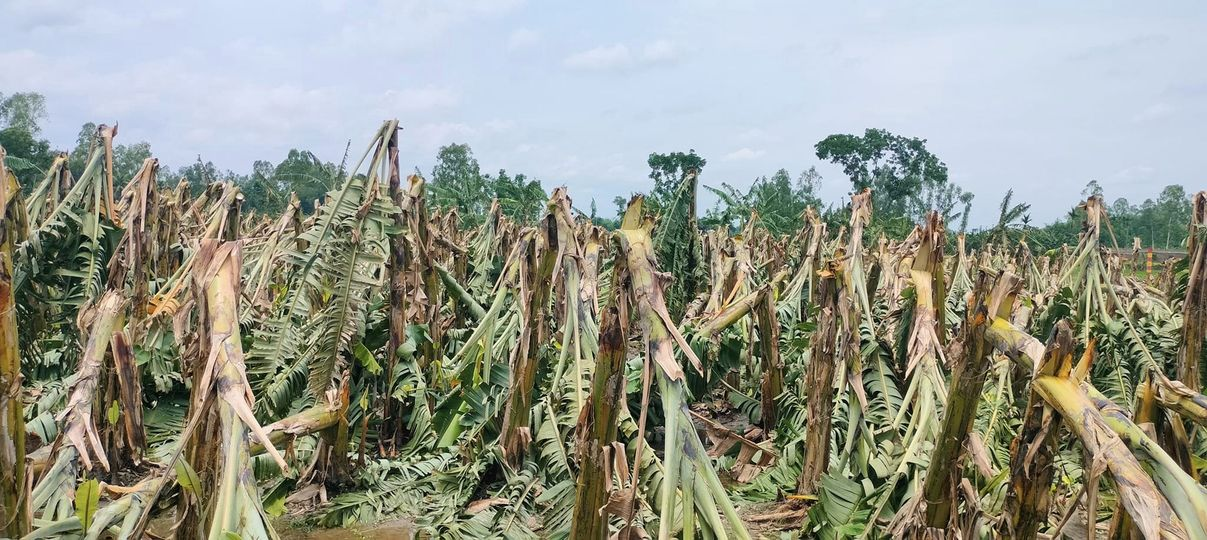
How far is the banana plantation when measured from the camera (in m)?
1.44

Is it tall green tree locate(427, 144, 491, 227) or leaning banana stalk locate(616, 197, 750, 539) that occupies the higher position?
tall green tree locate(427, 144, 491, 227)

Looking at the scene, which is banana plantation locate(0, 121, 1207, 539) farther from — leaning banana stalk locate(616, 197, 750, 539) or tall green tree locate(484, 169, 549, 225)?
tall green tree locate(484, 169, 549, 225)

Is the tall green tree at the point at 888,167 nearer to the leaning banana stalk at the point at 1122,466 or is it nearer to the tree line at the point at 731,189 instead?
the tree line at the point at 731,189

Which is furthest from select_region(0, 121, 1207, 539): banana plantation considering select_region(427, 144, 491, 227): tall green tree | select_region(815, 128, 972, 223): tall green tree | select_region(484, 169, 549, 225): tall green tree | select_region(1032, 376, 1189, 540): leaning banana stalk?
select_region(815, 128, 972, 223): tall green tree

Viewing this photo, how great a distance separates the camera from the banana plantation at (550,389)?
4.71 ft

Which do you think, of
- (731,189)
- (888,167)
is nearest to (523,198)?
(731,189)

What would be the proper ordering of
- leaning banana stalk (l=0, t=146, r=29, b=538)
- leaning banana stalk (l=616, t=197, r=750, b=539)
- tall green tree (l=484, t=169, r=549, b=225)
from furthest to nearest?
tall green tree (l=484, t=169, r=549, b=225)
leaning banana stalk (l=616, t=197, r=750, b=539)
leaning banana stalk (l=0, t=146, r=29, b=538)

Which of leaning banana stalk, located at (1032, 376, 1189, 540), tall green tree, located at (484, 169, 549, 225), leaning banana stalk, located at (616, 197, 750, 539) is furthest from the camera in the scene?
tall green tree, located at (484, 169, 549, 225)

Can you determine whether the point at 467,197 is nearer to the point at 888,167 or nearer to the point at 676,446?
the point at 676,446

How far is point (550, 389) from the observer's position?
3.96 meters

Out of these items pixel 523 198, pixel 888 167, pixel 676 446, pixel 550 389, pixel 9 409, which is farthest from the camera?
pixel 888 167

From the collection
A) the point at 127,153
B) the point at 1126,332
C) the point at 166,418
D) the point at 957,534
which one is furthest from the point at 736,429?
the point at 127,153

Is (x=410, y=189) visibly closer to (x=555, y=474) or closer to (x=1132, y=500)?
(x=555, y=474)

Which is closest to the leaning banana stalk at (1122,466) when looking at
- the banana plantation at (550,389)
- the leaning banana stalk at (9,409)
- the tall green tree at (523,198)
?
the banana plantation at (550,389)
